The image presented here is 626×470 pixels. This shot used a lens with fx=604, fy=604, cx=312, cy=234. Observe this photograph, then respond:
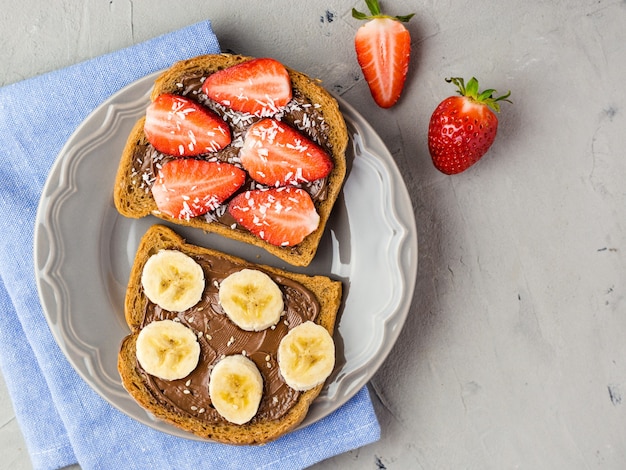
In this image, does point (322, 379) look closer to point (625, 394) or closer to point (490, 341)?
point (490, 341)

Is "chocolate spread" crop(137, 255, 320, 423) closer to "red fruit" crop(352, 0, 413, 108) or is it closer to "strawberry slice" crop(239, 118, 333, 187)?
"strawberry slice" crop(239, 118, 333, 187)

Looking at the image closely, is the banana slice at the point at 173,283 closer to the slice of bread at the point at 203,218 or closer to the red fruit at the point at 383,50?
the slice of bread at the point at 203,218

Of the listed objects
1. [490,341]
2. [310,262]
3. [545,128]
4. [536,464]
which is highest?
[545,128]

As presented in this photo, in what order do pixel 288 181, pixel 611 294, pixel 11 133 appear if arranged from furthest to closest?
pixel 611 294 < pixel 11 133 < pixel 288 181

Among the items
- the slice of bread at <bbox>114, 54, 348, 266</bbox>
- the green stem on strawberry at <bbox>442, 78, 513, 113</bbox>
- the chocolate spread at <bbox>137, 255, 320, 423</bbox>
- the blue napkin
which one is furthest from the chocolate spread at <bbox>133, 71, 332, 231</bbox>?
the green stem on strawberry at <bbox>442, 78, 513, 113</bbox>

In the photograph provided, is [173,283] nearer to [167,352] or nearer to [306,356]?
[167,352]

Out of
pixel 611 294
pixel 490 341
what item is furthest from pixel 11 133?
pixel 611 294

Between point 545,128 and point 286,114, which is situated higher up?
point 286,114
